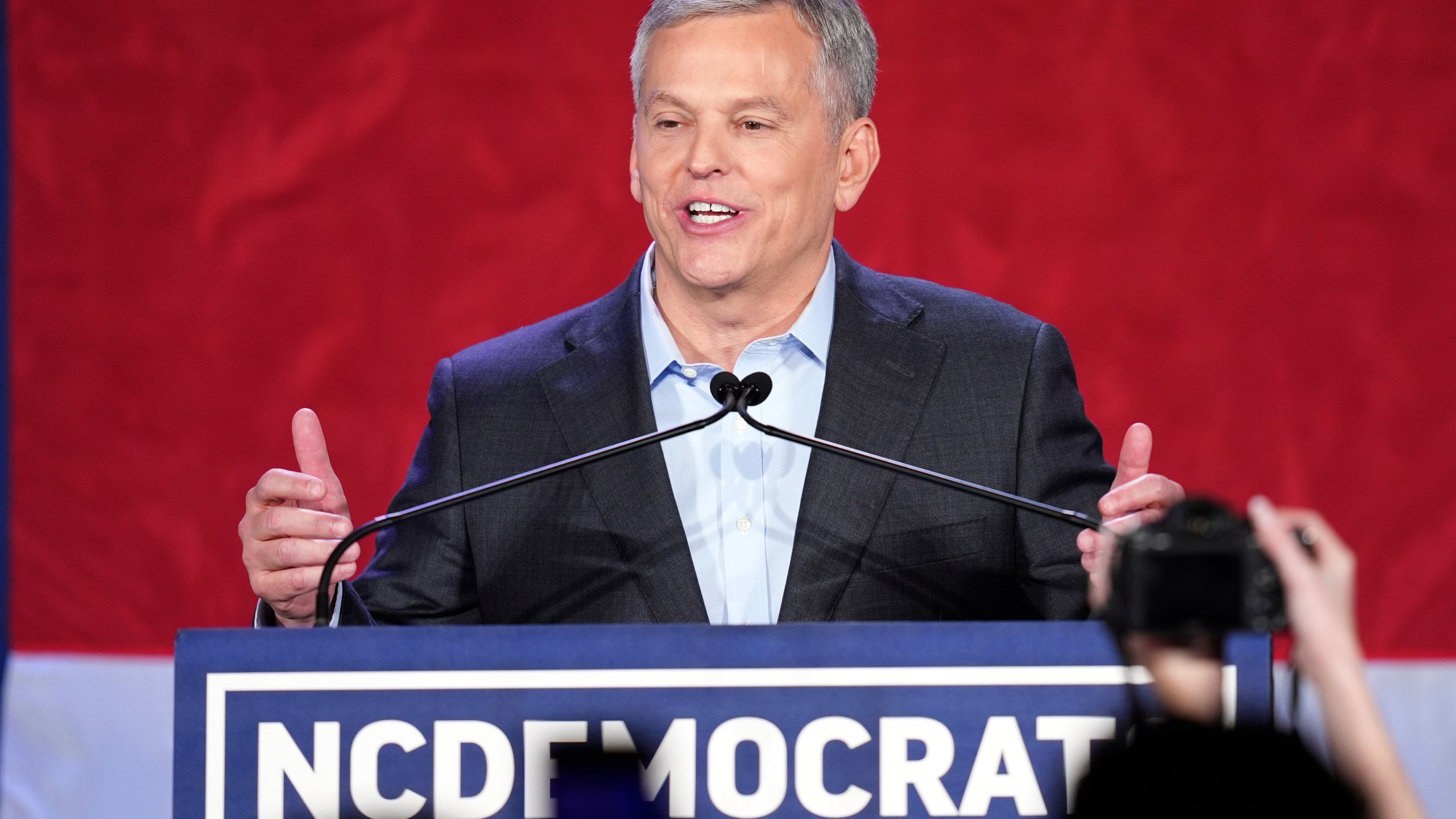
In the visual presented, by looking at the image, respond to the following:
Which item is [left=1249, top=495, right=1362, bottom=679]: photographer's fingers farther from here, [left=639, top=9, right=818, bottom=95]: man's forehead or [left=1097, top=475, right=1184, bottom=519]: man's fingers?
[left=639, top=9, right=818, bottom=95]: man's forehead

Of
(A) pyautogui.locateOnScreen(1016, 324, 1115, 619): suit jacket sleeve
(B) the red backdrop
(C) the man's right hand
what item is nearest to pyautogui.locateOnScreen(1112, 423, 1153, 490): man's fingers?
(A) pyautogui.locateOnScreen(1016, 324, 1115, 619): suit jacket sleeve

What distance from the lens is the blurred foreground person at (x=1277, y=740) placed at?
1.82ft

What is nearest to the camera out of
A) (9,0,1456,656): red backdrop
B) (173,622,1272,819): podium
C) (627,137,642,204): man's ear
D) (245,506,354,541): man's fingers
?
(173,622,1272,819): podium

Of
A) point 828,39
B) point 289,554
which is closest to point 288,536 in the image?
point 289,554

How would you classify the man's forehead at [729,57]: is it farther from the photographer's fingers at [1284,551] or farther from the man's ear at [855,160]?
the photographer's fingers at [1284,551]

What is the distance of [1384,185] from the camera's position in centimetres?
226

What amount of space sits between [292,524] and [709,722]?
0.42m

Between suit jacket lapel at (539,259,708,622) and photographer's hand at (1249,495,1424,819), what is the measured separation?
0.77 metres

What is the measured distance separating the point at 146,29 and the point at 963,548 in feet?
5.66

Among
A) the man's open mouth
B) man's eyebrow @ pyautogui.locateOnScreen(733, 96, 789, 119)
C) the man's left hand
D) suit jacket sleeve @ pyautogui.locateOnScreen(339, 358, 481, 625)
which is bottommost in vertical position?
the man's left hand

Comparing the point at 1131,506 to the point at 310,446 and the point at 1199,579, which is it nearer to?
the point at 1199,579

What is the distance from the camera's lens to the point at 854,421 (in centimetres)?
140

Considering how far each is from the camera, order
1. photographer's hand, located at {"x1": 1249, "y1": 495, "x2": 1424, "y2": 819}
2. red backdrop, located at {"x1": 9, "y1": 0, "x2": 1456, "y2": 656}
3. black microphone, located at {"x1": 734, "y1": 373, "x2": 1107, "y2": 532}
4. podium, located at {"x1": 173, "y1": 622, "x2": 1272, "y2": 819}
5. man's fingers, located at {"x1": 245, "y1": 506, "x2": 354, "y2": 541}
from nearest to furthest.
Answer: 1. photographer's hand, located at {"x1": 1249, "y1": 495, "x2": 1424, "y2": 819}
2. podium, located at {"x1": 173, "y1": 622, "x2": 1272, "y2": 819}
3. black microphone, located at {"x1": 734, "y1": 373, "x2": 1107, "y2": 532}
4. man's fingers, located at {"x1": 245, "y1": 506, "x2": 354, "y2": 541}
5. red backdrop, located at {"x1": 9, "y1": 0, "x2": 1456, "y2": 656}

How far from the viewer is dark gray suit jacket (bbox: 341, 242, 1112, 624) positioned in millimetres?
1338
